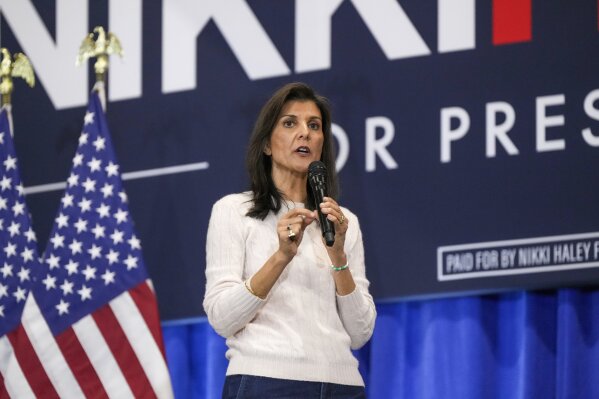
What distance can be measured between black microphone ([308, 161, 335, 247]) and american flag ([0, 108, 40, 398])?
1716mm

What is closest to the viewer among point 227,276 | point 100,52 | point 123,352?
point 227,276

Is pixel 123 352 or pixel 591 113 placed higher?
pixel 591 113

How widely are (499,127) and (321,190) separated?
1.22m

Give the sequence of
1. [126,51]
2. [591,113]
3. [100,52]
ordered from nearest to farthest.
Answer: [591,113] < [100,52] < [126,51]

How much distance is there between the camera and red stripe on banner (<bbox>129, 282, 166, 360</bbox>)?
157 inches

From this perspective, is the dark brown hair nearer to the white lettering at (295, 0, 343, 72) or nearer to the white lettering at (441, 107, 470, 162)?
the white lettering at (441, 107, 470, 162)

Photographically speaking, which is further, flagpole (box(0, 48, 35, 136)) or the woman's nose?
flagpole (box(0, 48, 35, 136))

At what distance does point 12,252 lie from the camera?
4254 mm

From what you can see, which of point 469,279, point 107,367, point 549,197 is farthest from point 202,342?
point 549,197

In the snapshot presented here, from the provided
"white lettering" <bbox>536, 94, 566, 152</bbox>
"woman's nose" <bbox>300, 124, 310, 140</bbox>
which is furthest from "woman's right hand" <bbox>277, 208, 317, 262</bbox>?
"white lettering" <bbox>536, 94, 566, 152</bbox>

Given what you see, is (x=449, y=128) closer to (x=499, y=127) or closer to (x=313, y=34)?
(x=499, y=127)

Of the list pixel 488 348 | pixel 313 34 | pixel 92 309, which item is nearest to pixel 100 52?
pixel 313 34

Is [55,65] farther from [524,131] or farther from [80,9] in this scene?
[524,131]

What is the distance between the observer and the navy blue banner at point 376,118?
12.0 feet
